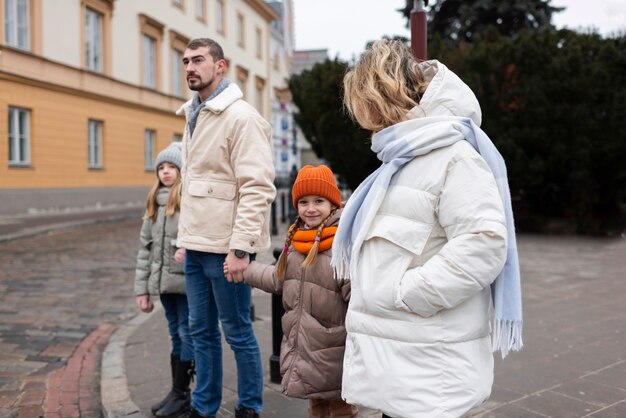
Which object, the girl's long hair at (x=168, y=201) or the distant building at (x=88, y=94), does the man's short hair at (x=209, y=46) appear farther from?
the distant building at (x=88, y=94)

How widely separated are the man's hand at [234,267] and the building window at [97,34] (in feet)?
67.5

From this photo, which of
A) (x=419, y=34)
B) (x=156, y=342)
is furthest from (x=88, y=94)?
(x=419, y=34)

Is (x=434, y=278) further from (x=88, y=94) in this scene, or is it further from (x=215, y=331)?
(x=88, y=94)

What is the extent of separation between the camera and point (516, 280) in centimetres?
203

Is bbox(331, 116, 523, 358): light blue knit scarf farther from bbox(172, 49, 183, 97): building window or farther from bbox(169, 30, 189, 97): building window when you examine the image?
bbox(172, 49, 183, 97): building window

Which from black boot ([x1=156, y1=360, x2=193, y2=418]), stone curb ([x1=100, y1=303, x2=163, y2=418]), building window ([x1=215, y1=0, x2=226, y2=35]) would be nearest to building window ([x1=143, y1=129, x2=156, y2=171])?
building window ([x1=215, y1=0, x2=226, y2=35])

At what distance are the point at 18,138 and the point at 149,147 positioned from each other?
8.57m

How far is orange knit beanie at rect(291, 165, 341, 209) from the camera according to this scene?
281 cm

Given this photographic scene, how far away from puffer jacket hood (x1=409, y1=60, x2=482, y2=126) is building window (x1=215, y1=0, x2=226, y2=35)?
110ft

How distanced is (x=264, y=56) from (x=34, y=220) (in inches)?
1099

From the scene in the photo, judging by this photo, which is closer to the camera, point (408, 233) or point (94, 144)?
point (408, 233)

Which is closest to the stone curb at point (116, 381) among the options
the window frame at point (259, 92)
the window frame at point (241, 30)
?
the window frame at point (241, 30)

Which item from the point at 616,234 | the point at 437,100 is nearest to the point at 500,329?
the point at 437,100

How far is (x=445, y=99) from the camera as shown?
6.53 feet
